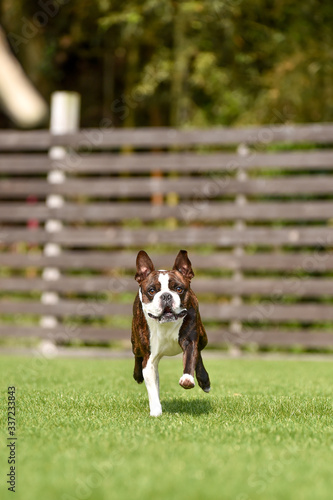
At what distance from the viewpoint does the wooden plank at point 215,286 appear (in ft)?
26.8

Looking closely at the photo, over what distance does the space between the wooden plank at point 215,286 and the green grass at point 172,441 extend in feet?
9.41

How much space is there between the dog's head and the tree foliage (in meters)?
6.87

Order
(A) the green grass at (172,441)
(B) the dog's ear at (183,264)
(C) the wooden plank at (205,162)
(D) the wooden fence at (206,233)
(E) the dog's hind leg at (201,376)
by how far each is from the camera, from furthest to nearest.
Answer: (C) the wooden plank at (205,162), (D) the wooden fence at (206,233), (E) the dog's hind leg at (201,376), (B) the dog's ear at (183,264), (A) the green grass at (172,441)

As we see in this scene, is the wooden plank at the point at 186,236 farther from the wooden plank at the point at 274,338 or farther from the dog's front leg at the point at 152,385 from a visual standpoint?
the dog's front leg at the point at 152,385

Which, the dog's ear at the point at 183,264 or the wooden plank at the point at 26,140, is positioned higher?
the wooden plank at the point at 26,140

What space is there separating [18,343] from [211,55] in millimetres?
4629

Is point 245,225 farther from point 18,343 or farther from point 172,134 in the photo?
point 18,343

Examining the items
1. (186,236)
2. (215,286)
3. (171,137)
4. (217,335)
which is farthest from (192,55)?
(217,335)

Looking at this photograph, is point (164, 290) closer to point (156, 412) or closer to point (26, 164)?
point (156, 412)

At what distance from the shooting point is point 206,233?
27.9 feet

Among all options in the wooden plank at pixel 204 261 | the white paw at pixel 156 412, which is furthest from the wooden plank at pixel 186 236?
the white paw at pixel 156 412

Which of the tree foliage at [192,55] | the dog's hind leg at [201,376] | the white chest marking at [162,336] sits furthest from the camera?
the tree foliage at [192,55]

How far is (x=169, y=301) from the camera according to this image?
3498 mm

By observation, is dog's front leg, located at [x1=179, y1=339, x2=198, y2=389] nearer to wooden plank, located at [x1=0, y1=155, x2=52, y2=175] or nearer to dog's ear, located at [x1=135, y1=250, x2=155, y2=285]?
dog's ear, located at [x1=135, y1=250, x2=155, y2=285]
